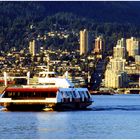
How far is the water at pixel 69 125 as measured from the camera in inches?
2532

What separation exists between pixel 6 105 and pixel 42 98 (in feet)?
9.96

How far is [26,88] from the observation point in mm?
94438

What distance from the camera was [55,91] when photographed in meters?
92.8

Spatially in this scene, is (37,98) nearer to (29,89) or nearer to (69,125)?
(29,89)

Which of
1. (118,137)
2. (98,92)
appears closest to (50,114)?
(118,137)

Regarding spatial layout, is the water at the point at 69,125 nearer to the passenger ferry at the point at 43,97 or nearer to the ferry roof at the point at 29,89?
Result: the passenger ferry at the point at 43,97

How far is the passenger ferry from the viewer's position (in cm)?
9156

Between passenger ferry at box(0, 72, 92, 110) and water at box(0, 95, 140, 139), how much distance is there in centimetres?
218

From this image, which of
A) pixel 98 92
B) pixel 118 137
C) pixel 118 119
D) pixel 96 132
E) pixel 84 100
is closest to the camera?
pixel 118 137

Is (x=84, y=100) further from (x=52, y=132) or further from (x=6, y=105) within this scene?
(x=52, y=132)

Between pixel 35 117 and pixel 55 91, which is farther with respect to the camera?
pixel 55 91

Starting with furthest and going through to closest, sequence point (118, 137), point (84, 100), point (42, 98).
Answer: point (84, 100) < point (42, 98) < point (118, 137)

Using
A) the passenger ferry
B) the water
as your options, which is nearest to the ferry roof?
the passenger ferry

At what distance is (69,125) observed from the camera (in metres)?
73.4
